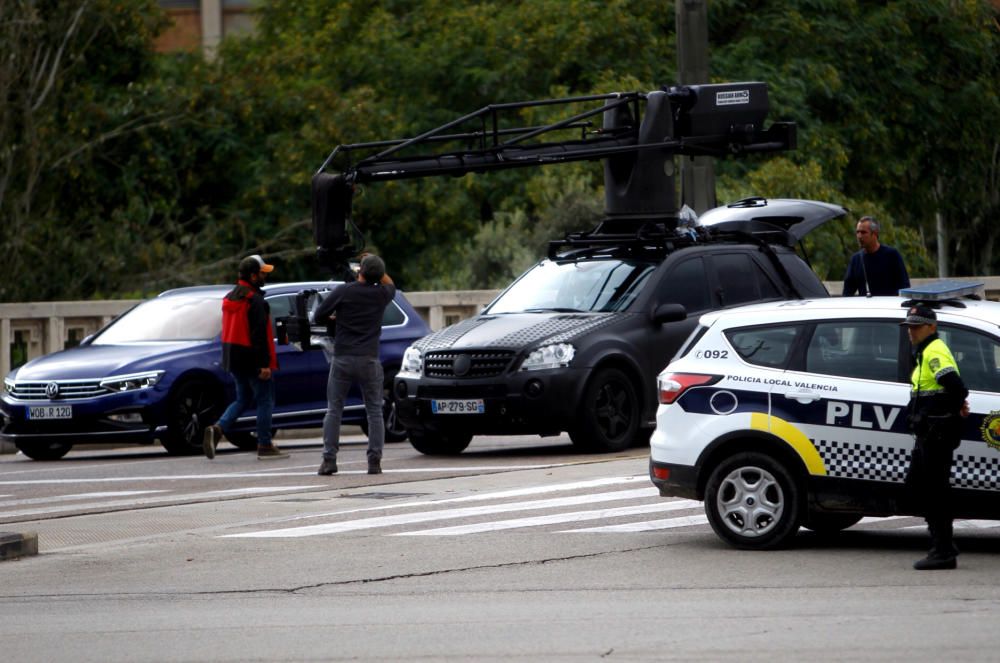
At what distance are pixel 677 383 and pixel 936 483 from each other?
5.87ft

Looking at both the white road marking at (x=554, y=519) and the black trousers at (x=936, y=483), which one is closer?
the black trousers at (x=936, y=483)

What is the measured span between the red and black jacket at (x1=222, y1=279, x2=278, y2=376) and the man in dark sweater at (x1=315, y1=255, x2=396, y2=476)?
1892mm

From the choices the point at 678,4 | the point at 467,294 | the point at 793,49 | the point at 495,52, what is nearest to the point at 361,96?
the point at 495,52

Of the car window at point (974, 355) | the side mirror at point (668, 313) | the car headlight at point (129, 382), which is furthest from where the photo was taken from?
the car headlight at point (129, 382)

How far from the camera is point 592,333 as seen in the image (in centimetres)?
1647

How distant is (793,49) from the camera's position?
37.1 m

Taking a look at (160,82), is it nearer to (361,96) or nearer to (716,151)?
(361,96)

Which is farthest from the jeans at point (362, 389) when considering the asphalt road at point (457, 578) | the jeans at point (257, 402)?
the jeans at point (257, 402)

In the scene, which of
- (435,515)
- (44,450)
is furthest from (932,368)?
(44,450)

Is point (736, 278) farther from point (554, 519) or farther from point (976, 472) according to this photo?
point (976, 472)

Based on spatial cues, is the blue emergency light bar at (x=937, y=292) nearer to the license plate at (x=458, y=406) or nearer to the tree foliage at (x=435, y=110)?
the license plate at (x=458, y=406)

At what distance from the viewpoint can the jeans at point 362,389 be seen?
1573 cm

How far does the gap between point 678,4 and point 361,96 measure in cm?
1661

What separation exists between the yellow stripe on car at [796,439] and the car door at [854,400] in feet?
0.06
